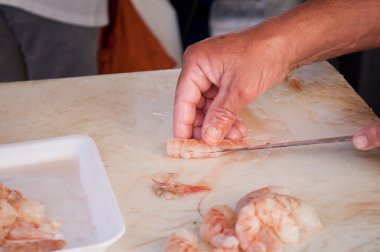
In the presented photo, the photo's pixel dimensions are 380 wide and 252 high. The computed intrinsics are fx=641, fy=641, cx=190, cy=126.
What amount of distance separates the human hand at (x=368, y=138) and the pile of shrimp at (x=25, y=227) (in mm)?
626

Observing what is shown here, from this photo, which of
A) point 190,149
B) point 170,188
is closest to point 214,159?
point 190,149

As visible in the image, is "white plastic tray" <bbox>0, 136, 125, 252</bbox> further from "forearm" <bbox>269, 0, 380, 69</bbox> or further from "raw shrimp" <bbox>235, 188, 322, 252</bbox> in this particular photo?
"forearm" <bbox>269, 0, 380, 69</bbox>

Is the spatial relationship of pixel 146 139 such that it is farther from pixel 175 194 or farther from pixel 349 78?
pixel 349 78

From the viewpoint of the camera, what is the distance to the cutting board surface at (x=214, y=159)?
118cm

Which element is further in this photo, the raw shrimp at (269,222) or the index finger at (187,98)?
the index finger at (187,98)

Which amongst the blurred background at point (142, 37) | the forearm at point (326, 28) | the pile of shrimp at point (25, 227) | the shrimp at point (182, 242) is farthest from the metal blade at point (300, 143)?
the blurred background at point (142, 37)

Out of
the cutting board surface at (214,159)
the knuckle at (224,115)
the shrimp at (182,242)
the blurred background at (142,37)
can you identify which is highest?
the knuckle at (224,115)

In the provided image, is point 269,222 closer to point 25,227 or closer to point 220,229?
point 220,229

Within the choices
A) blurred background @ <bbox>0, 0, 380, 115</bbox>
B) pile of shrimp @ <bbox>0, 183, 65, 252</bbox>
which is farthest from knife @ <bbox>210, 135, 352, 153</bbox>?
blurred background @ <bbox>0, 0, 380, 115</bbox>

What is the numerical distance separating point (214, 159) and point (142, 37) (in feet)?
5.36

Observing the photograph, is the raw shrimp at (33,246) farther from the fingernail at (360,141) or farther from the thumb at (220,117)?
the fingernail at (360,141)

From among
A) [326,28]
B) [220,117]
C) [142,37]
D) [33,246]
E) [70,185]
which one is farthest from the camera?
[142,37]

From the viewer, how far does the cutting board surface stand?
1.18 metres

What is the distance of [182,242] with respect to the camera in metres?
1.06
